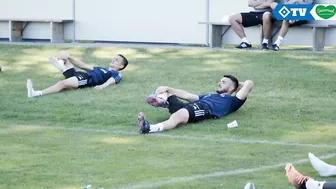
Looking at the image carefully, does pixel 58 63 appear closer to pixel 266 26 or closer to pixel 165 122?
pixel 165 122

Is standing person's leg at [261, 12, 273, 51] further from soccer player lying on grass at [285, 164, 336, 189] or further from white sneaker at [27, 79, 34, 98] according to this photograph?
soccer player lying on grass at [285, 164, 336, 189]

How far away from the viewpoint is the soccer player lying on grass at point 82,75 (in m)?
15.1

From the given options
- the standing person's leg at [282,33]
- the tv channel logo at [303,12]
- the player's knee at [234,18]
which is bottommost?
the standing person's leg at [282,33]

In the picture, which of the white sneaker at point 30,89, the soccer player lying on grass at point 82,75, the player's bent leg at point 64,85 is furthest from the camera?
the soccer player lying on grass at point 82,75

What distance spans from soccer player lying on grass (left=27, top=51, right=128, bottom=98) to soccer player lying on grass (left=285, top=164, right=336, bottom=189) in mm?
6966

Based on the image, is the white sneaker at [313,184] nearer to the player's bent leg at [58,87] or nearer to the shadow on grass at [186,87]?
the shadow on grass at [186,87]

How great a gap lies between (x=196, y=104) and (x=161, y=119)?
2.28 ft

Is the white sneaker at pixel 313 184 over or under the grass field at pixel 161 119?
over

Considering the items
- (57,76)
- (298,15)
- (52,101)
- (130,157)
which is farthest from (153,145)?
(298,15)

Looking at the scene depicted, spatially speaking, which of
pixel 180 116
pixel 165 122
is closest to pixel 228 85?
pixel 180 116

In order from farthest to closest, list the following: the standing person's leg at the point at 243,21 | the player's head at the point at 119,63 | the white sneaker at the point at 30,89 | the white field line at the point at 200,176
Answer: the standing person's leg at the point at 243,21 < the player's head at the point at 119,63 < the white sneaker at the point at 30,89 < the white field line at the point at 200,176

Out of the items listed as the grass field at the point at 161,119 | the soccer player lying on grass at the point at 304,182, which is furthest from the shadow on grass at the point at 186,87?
the soccer player lying on grass at the point at 304,182

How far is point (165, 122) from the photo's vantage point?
486 inches

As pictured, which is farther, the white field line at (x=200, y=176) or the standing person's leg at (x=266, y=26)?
the standing person's leg at (x=266, y=26)
